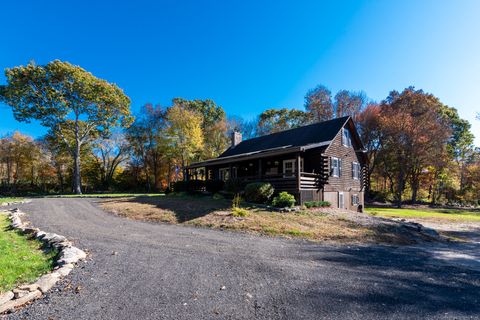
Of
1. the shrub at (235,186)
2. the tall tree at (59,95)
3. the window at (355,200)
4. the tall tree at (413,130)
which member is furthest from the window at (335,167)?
the tall tree at (59,95)

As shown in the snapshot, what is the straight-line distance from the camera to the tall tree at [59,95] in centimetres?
2595

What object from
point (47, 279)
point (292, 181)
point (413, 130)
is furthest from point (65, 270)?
point (413, 130)

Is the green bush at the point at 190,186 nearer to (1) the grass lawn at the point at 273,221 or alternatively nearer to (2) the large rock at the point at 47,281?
(1) the grass lawn at the point at 273,221

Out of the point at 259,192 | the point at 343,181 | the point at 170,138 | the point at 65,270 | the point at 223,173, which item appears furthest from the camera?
the point at 170,138

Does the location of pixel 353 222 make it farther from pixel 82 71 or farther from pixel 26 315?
pixel 82 71

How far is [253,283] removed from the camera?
177 inches

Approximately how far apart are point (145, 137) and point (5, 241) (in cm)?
3421

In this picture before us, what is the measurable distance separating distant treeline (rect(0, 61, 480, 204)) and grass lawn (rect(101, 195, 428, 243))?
19.8 metres

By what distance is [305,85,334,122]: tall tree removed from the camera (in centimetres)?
3628

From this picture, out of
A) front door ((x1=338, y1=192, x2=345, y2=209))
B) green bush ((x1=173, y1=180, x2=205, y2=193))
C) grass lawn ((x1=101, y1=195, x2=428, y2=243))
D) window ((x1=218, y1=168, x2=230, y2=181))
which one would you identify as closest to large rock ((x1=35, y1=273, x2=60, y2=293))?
grass lawn ((x1=101, y1=195, x2=428, y2=243))

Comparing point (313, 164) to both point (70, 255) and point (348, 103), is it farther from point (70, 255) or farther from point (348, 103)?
point (348, 103)

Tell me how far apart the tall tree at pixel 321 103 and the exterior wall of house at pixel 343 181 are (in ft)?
49.4

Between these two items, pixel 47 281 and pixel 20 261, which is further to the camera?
pixel 20 261

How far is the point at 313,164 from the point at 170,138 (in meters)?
20.6
